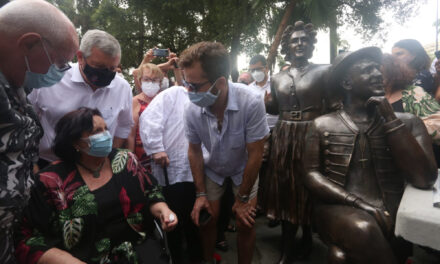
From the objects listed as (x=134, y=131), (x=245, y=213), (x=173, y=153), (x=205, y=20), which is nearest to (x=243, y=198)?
(x=245, y=213)

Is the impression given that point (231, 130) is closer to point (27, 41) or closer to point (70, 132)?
point (70, 132)

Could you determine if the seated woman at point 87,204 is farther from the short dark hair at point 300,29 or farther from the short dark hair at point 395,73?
the short dark hair at point 395,73

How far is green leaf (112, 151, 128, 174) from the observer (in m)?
2.15

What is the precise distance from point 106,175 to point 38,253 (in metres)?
0.61

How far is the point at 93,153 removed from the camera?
2.05 meters

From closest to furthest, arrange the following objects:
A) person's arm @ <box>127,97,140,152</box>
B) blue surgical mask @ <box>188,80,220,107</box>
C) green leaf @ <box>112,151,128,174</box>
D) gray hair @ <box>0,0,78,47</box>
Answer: gray hair @ <box>0,0,78,47</box> → green leaf @ <box>112,151,128,174</box> → blue surgical mask @ <box>188,80,220,107</box> → person's arm @ <box>127,97,140,152</box>

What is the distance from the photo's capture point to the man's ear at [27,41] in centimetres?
132

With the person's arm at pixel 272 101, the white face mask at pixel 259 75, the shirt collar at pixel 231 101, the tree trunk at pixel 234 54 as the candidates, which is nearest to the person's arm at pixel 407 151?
the shirt collar at pixel 231 101

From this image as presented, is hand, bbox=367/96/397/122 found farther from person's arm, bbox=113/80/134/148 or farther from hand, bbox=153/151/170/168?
person's arm, bbox=113/80/134/148

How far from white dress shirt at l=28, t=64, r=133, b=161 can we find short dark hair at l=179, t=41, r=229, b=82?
34.4 inches


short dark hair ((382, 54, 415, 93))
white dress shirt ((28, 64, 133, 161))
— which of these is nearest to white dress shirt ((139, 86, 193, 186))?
white dress shirt ((28, 64, 133, 161))

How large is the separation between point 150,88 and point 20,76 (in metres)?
2.17

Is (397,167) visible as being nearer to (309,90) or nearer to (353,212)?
(353,212)

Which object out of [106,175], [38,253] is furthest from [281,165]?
[38,253]
